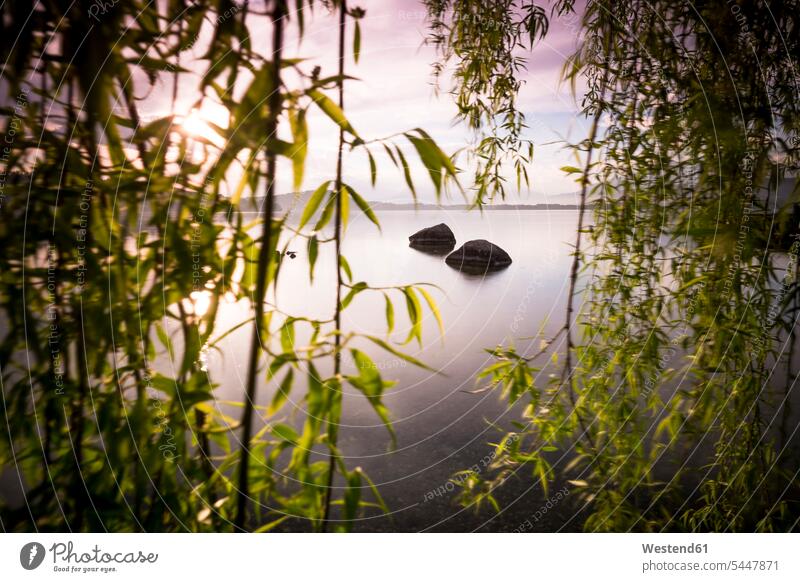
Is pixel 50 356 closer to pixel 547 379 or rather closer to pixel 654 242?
pixel 547 379

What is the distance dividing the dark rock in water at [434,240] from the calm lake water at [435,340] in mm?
12

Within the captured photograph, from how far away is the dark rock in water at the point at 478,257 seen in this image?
2.81 feet

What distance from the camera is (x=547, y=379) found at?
96 cm

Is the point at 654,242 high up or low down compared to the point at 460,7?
down
